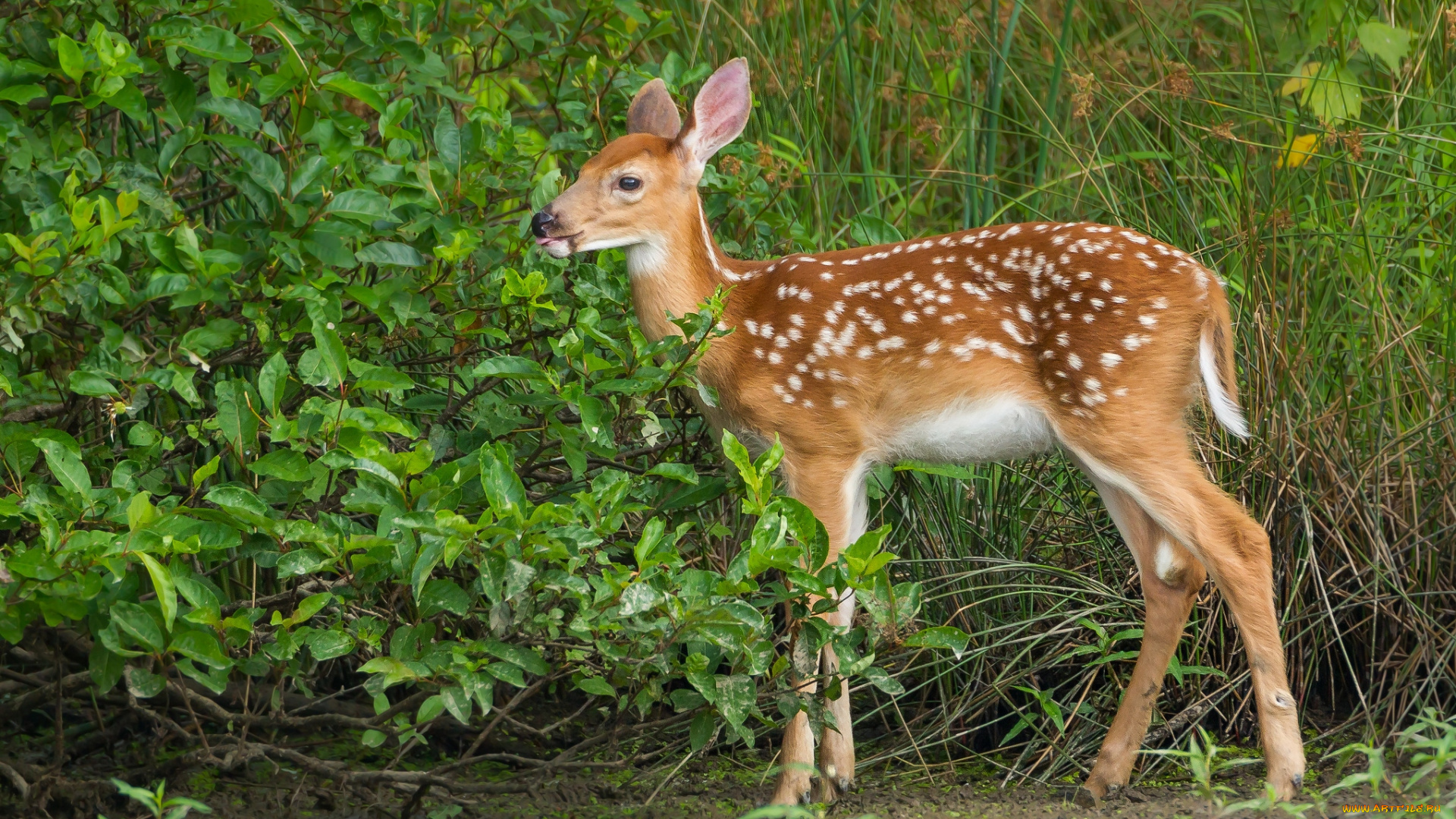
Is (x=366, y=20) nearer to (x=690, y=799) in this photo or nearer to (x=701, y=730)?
(x=701, y=730)

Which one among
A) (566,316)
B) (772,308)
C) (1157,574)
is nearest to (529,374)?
(566,316)

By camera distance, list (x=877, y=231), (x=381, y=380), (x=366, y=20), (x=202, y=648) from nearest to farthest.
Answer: (x=202, y=648), (x=381, y=380), (x=366, y=20), (x=877, y=231)

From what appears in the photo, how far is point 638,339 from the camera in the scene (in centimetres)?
353

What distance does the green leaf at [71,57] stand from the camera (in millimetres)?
3379

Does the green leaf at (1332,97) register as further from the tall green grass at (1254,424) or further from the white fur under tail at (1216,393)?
the white fur under tail at (1216,393)

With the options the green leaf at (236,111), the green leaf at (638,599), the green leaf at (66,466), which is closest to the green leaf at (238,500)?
the green leaf at (66,466)

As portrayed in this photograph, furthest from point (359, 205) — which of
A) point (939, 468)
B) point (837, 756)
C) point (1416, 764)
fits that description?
point (1416, 764)

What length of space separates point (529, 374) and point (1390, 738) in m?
2.52

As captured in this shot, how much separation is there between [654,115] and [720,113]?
257mm

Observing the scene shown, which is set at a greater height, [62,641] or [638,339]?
[638,339]

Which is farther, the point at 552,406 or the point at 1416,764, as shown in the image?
the point at 1416,764

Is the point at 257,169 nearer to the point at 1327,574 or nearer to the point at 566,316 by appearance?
the point at 566,316

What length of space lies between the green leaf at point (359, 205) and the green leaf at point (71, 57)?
1.97 feet

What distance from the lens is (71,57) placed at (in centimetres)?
340
